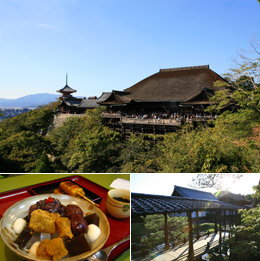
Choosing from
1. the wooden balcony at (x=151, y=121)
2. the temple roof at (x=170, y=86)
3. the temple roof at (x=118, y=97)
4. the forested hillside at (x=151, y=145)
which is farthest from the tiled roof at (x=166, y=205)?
the temple roof at (x=118, y=97)

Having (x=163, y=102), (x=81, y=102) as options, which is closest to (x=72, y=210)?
(x=163, y=102)

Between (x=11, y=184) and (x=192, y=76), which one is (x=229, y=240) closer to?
(x=11, y=184)

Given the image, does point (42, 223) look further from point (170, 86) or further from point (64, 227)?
point (170, 86)

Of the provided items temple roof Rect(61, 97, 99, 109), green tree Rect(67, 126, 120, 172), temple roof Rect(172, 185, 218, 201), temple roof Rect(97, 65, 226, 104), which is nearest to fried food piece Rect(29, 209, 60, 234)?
temple roof Rect(172, 185, 218, 201)

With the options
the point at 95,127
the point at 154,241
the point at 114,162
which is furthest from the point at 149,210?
the point at 95,127

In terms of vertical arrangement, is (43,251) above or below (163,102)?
below
